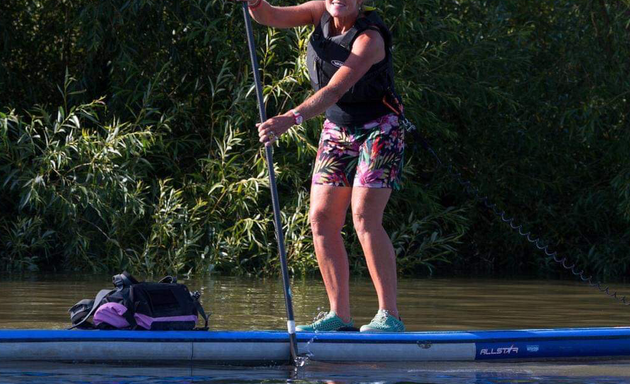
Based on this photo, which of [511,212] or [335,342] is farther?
[511,212]

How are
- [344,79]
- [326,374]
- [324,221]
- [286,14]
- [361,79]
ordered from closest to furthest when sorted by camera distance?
[326,374]
[344,79]
[361,79]
[324,221]
[286,14]

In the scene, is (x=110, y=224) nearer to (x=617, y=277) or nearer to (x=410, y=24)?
(x=410, y=24)

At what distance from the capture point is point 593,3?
12617mm

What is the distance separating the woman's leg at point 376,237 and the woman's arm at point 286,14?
83 cm

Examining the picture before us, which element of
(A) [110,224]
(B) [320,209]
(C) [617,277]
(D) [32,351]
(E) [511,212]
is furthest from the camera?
(E) [511,212]

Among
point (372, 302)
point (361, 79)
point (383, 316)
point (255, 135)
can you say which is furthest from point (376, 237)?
point (255, 135)

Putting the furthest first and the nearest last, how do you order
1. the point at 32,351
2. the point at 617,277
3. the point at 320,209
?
the point at 617,277
the point at 320,209
the point at 32,351

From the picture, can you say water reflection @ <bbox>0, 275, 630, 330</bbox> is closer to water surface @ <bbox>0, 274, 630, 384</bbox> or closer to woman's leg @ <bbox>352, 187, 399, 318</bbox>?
water surface @ <bbox>0, 274, 630, 384</bbox>

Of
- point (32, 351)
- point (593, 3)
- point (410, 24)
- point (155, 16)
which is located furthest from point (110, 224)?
point (32, 351)

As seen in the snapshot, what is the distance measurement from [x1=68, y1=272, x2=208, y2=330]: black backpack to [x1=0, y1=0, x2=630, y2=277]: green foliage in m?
5.08

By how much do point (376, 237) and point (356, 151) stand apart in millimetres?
387

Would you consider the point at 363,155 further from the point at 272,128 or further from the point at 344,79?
the point at 272,128

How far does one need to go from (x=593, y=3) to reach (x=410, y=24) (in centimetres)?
234

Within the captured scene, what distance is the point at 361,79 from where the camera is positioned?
5.63 meters
